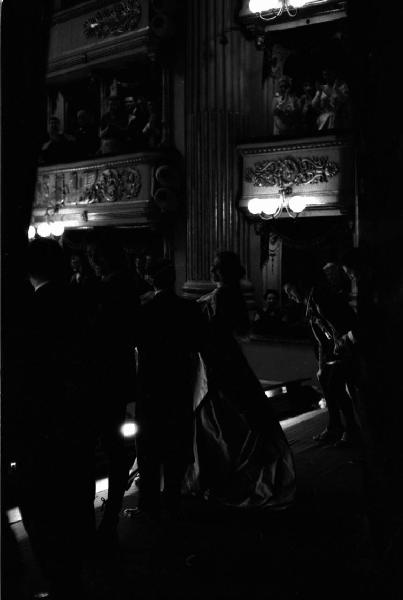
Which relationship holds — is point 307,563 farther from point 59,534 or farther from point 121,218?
point 121,218

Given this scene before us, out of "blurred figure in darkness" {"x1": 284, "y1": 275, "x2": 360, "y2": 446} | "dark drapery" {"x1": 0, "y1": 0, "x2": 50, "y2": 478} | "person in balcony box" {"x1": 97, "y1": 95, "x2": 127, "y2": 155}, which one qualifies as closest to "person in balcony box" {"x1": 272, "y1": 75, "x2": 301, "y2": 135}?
"person in balcony box" {"x1": 97, "y1": 95, "x2": 127, "y2": 155}

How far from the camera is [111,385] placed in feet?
13.3

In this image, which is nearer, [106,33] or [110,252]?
[110,252]

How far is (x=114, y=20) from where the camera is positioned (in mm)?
13648

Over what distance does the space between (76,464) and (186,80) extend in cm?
1085

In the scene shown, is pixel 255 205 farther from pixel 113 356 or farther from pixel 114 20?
pixel 113 356

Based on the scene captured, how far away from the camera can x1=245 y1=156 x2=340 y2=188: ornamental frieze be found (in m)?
11.3

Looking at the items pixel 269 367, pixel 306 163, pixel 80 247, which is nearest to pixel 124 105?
pixel 80 247

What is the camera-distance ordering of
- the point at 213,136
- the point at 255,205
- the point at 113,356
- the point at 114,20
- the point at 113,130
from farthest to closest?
the point at 113,130
the point at 114,20
the point at 213,136
the point at 255,205
the point at 113,356

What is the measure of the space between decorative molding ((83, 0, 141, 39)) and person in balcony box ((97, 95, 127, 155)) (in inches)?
52.4

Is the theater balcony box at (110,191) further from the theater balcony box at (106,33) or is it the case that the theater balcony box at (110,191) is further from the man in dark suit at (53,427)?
the man in dark suit at (53,427)

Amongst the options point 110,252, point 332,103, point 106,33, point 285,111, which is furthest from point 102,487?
point 106,33

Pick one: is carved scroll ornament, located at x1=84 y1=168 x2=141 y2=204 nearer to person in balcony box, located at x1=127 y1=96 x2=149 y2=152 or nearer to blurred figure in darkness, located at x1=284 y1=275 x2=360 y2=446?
person in balcony box, located at x1=127 y1=96 x2=149 y2=152

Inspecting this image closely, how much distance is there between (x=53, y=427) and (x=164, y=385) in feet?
5.77
